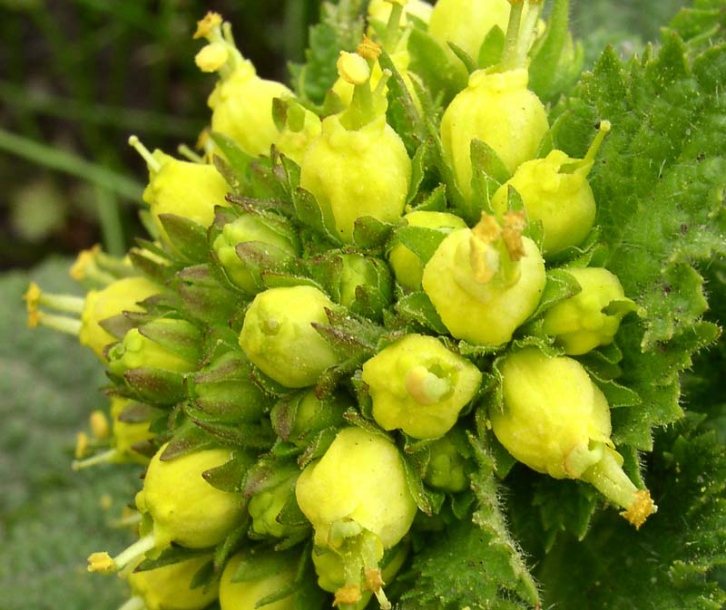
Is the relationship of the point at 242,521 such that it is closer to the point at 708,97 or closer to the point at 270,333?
the point at 270,333

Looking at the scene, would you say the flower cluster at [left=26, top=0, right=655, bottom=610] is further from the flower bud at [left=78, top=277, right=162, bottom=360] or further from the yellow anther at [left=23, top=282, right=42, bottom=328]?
the yellow anther at [left=23, top=282, right=42, bottom=328]

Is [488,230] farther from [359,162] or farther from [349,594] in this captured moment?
[349,594]

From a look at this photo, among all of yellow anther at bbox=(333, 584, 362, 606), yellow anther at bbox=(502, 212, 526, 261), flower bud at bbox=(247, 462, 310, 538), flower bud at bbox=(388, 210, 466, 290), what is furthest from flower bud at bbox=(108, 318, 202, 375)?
yellow anther at bbox=(502, 212, 526, 261)

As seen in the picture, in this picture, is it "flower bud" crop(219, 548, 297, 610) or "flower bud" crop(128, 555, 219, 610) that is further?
"flower bud" crop(128, 555, 219, 610)

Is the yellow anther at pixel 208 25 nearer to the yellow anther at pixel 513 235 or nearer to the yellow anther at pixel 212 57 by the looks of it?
the yellow anther at pixel 212 57

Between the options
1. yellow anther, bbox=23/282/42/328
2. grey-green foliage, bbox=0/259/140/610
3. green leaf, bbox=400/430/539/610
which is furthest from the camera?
grey-green foliage, bbox=0/259/140/610

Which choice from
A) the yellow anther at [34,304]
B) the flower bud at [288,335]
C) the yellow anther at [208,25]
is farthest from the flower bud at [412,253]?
the yellow anther at [34,304]

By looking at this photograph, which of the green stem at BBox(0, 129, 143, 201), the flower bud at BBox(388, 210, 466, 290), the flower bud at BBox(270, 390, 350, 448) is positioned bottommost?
the green stem at BBox(0, 129, 143, 201)
